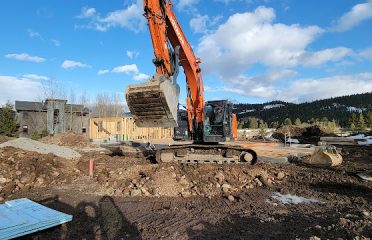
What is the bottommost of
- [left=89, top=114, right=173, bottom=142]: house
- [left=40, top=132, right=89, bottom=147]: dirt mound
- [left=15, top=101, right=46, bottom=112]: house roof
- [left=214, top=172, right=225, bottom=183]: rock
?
[left=214, top=172, right=225, bottom=183]: rock

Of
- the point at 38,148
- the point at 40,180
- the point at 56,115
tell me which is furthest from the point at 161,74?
the point at 56,115

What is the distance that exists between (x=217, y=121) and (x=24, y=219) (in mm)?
7909

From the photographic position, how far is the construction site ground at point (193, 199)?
217 inches

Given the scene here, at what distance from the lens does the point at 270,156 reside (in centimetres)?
1334

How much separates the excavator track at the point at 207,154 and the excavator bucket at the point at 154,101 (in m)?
2.74

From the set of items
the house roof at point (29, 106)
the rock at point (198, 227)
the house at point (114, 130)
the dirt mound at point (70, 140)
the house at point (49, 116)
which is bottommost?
the rock at point (198, 227)

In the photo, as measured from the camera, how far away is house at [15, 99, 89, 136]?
42500mm

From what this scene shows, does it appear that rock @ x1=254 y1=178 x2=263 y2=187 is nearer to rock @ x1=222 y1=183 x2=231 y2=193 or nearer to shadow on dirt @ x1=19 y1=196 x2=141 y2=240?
rock @ x1=222 y1=183 x2=231 y2=193

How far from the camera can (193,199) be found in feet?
26.0

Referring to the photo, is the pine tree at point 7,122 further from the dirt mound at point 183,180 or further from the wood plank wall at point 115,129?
the dirt mound at point 183,180

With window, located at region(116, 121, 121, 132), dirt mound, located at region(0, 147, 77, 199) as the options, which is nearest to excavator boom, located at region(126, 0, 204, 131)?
dirt mound, located at region(0, 147, 77, 199)

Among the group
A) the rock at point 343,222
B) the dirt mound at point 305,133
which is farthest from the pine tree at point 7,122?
the rock at point 343,222

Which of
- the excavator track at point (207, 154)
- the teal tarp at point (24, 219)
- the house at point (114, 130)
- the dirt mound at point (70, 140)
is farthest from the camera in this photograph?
the house at point (114, 130)

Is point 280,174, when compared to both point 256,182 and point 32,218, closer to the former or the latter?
point 256,182
